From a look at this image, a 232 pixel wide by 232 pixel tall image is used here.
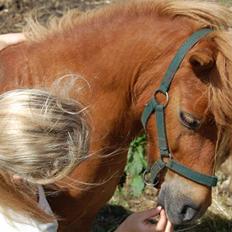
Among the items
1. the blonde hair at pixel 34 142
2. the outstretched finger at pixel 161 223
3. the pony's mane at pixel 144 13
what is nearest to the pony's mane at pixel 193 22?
the pony's mane at pixel 144 13

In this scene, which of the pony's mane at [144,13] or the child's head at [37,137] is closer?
the child's head at [37,137]

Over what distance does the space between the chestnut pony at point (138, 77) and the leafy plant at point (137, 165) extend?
116 centimetres

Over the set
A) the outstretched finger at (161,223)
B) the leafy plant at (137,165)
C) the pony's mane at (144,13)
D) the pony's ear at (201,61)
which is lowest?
the leafy plant at (137,165)

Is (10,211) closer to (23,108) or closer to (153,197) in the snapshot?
(23,108)

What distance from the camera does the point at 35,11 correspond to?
5.04m

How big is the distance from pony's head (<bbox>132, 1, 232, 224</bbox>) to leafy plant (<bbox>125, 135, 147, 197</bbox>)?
1338 mm

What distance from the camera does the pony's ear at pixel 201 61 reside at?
2.49 metres

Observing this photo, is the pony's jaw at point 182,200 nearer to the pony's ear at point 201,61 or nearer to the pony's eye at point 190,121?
the pony's eye at point 190,121

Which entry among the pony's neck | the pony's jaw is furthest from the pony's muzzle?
the pony's neck

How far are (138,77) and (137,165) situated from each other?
4.72 feet

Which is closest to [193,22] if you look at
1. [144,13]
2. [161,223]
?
[144,13]

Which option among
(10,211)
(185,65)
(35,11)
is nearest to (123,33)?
Result: (185,65)

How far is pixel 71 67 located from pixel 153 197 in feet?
5.57

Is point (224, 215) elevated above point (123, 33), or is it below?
below
